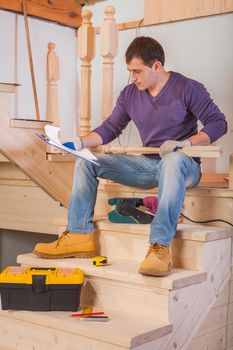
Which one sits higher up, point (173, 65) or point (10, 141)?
point (173, 65)

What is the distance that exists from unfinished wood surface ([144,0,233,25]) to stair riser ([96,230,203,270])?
1481 millimetres

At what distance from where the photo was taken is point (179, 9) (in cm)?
363

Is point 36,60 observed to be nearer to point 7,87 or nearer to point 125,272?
point 7,87

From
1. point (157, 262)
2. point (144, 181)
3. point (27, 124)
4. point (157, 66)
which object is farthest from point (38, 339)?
point (157, 66)

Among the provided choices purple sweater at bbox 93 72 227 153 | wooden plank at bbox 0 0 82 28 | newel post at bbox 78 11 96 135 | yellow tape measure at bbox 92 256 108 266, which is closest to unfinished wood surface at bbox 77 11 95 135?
newel post at bbox 78 11 96 135

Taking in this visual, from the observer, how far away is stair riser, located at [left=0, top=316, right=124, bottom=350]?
7.25 feet

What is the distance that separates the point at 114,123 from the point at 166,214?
73cm

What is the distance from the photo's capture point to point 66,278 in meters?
2.39

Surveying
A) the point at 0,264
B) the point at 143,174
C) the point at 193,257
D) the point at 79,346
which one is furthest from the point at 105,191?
the point at 0,264

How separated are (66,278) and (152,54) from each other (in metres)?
0.99

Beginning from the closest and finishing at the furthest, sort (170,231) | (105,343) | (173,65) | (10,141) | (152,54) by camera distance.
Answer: (105,343), (170,231), (152,54), (10,141), (173,65)

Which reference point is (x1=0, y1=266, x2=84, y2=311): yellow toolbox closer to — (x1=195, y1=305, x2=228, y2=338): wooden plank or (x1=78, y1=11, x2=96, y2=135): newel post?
(x1=195, y1=305, x2=228, y2=338): wooden plank

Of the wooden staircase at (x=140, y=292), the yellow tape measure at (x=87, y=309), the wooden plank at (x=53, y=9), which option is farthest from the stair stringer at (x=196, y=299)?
the wooden plank at (x=53, y=9)

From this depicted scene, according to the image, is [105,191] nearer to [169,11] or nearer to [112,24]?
[112,24]
